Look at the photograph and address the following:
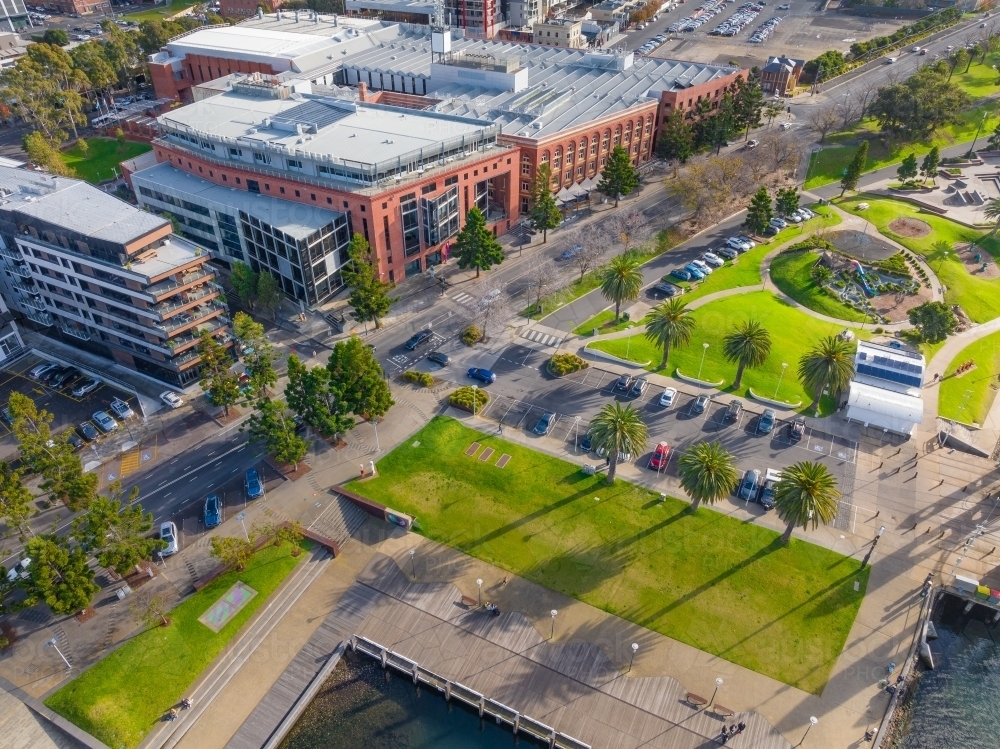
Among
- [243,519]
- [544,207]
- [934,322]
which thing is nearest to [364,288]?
[243,519]

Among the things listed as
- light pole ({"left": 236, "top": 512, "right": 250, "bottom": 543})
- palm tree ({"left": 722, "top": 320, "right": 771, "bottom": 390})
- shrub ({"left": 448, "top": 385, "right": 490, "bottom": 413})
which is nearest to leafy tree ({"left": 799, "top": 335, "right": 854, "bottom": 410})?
palm tree ({"left": 722, "top": 320, "right": 771, "bottom": 390})

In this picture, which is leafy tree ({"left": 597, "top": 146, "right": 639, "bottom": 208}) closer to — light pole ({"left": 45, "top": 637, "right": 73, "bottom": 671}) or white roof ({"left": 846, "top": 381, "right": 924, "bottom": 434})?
white roof ({"left": 846, "top": 381, "right": 924, "bottom": 434})

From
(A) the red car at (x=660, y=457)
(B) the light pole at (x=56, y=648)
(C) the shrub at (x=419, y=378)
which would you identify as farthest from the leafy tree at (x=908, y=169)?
(B) the light pole at (x=56, y=648)

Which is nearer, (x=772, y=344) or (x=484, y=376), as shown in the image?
(x=484, y=376)

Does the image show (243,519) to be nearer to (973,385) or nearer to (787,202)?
(973,385)

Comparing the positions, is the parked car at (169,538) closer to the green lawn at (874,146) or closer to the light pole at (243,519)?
the light pole at (243,519)

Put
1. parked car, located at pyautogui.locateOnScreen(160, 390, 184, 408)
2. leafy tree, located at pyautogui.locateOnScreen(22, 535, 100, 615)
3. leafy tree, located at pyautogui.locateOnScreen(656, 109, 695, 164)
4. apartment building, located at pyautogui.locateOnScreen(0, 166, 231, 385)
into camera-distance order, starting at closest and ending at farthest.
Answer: leafy tree, located at pyautogui.locateOnScreen(22, 535, 100, 615)
apartment building, located at pyautogui.locateOnScreen(0, 166, 231, 385)
parked car, located at pyautogui.locateOnScreen(160, 390, 184, 408)
leafy tree, located at pyautogui.locateOnScreen(656, 109, 695, 164)
